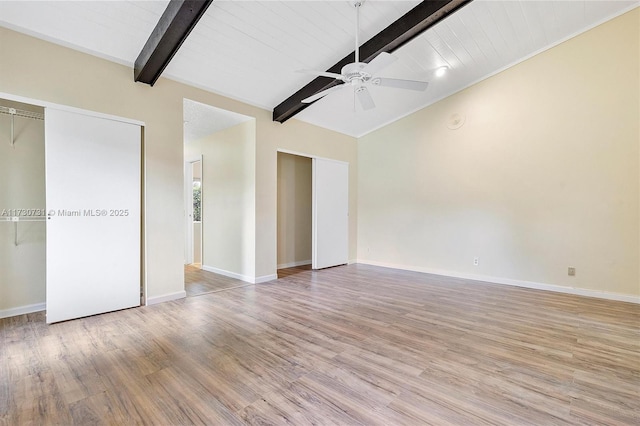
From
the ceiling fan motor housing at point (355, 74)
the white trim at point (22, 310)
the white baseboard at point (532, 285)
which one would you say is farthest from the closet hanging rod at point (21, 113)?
the white baseboard at point (532, 285)

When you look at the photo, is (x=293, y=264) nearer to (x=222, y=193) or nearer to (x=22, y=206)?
(x=222, y=193)

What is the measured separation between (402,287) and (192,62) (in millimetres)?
4235

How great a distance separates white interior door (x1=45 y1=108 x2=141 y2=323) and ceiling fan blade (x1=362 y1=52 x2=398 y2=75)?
277 centimetres

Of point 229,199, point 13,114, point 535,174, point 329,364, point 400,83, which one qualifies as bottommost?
point 329,364

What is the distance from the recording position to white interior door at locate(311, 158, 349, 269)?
581 cm

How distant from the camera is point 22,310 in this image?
3236 millimetres

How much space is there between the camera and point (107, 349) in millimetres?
2428

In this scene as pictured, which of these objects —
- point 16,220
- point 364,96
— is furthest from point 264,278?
point 364,96

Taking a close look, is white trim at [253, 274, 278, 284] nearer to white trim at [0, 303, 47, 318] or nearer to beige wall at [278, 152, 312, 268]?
beige wall at [278, 152, 312, 268]

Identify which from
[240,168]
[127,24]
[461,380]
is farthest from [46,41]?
[461,380]

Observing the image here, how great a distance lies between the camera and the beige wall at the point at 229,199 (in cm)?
481

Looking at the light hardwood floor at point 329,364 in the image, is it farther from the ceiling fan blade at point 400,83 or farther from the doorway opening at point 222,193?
the ceiling fan blade at point 400,83

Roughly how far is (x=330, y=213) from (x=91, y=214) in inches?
156

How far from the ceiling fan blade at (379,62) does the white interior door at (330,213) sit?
9.81 ft
